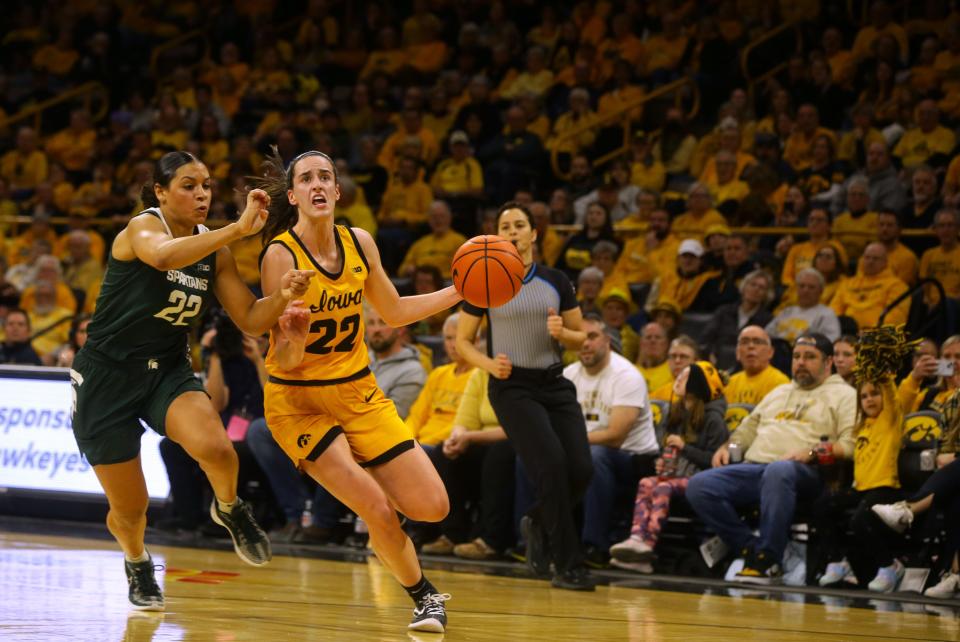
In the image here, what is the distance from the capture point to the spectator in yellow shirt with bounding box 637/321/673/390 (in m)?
10.1

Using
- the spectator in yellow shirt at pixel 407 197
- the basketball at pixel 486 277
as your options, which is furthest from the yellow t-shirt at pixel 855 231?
the basketball at pixel 486 277

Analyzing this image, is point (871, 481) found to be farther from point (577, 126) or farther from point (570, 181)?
point (577, 126)

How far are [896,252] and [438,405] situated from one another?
3894mm

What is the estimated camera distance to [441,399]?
32.5 ft

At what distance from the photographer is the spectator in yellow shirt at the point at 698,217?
40.0ft

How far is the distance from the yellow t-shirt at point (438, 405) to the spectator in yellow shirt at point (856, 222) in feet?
11.9

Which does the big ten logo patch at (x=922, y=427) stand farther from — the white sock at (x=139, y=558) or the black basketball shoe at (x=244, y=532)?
the white sock at (x=139, y=558)

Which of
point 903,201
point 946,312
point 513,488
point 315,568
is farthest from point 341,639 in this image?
point 903,201

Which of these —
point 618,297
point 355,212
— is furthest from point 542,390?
point 355,212

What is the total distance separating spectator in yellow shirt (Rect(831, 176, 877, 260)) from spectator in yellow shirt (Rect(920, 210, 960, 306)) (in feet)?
2.84

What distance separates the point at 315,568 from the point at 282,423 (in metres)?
2.80

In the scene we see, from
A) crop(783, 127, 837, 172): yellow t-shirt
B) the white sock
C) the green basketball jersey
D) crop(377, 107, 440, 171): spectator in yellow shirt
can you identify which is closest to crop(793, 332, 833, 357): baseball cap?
crop(783, 127, 837, 172): yellow t-shirt

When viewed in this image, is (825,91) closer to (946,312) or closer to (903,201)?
(903,201)

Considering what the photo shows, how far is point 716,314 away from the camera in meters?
10.8
